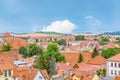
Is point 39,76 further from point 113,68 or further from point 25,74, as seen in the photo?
point 113,68

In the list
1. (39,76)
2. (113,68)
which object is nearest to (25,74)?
(39,76)

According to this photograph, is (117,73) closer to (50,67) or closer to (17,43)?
(50,67)

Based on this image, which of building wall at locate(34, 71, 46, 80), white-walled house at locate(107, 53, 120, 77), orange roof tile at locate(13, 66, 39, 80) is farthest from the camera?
white-walled house at locate(107, 53, 120, 77)

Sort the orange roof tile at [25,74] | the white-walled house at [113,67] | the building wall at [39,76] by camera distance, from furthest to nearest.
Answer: the white-walled house at [113,67]
the building wall at [39,76]
the orange roof tile at [25,74]

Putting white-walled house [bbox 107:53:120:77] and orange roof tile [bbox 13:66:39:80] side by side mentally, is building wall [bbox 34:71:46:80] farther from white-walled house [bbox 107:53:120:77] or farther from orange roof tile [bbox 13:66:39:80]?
white-walled house [bbox 107:53:120:77]

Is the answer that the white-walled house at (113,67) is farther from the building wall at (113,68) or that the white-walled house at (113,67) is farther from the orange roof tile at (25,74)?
the orange roof tile at (25,74)

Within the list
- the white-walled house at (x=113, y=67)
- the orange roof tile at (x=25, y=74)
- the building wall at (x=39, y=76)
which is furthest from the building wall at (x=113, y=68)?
the orange roof tile at (x=25, y=74)

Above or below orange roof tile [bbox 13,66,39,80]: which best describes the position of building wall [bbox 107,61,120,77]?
below

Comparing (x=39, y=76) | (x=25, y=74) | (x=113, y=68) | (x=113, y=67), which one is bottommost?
(x=113, y=68)

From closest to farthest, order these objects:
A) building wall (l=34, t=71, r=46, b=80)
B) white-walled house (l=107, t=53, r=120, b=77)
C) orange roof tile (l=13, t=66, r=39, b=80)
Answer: orange roof tile (l=13, t=66, r=39, b=80) → building wall (l=34, t=71, r=46, b=80) → white-walled house (l=107, t=53, r=120, b=77)

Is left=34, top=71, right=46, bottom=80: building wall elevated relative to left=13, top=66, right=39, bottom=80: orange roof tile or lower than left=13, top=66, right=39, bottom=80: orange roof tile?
lower

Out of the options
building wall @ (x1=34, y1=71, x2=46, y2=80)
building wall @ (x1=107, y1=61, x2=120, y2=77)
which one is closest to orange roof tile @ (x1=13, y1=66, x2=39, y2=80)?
building wall @ (x1=34, y1=71, x2=46, y2=80)

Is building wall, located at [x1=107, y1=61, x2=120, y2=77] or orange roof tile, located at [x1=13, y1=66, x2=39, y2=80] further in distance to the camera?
building wall, located at [x1=107, y1=61, x2=120, y2=77]

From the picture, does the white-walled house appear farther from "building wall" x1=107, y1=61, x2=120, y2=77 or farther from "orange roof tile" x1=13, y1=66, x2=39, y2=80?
"orange roof tile" x1=13, y1=66, x2=39, y2=80
